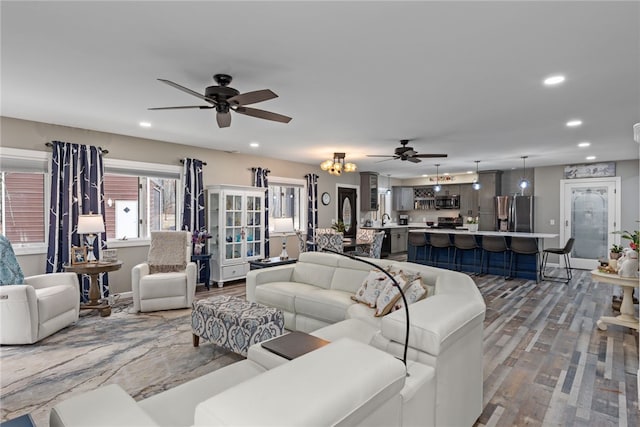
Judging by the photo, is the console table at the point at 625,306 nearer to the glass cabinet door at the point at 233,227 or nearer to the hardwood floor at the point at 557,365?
the hardwood floor at the point at 557,365

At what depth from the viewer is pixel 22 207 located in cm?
463

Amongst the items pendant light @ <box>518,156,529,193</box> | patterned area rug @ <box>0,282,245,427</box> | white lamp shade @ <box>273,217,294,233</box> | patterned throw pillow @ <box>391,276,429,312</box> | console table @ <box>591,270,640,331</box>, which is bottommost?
patterned area rug @ <box>0,282,245,427</box>

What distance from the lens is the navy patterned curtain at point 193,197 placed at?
6.05 metres

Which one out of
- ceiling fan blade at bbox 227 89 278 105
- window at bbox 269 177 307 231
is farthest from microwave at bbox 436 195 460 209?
ceiling fan blade at bbox 227 89 278 105

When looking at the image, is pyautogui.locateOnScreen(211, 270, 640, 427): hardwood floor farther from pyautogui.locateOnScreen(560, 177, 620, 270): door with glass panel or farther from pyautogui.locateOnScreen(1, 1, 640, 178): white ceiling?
pyautogui.locateOnScreen(560, 177, 620, 270): door with glass panel

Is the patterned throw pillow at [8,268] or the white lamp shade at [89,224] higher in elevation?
the white lamp shade at [89,224]

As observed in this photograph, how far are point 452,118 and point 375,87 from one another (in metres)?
1.56

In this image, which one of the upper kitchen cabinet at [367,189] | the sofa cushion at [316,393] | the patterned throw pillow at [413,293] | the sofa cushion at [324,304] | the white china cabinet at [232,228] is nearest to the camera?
the sofa cushion at [316,393]

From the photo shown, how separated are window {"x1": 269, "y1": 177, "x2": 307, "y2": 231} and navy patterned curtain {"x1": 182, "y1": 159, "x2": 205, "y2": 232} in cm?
190

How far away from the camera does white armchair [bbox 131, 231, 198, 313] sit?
15.0 feet

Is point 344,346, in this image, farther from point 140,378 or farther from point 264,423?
point 140,378

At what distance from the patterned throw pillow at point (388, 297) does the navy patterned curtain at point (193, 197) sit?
4.15m

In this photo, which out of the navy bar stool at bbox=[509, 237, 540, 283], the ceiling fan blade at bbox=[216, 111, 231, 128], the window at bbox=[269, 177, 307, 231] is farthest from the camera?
the window at bbox=[269, 177, 307, 231]

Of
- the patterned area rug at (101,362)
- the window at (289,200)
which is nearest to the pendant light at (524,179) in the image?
the window at (289,200)
